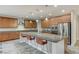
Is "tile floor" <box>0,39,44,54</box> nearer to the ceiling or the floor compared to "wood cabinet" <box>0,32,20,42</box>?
nearer to the floor

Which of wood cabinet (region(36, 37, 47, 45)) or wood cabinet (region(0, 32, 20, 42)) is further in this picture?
wood cabinet (region(36, 37, 47, 45))

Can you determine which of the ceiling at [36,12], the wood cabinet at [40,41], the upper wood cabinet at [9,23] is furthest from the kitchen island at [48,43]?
the ceiling at [36,12]

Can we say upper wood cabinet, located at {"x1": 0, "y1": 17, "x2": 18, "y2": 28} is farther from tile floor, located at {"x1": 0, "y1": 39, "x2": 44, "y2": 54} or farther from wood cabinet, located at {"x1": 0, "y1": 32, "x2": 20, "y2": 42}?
tile floor, located at {"x1": 0, "y1": 39, "x2": 44, "y2": 54}

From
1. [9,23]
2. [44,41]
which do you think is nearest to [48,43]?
[44,41]

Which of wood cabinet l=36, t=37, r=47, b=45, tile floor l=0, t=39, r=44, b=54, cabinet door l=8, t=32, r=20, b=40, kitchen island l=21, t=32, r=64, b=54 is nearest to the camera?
kitchen island l=21, t=32, r=64, b=54

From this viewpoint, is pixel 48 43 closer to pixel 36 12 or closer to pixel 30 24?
pixel 30 24

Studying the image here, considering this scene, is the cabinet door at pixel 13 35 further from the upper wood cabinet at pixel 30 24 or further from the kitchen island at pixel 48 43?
the upper wood cabinet at pixel 30 24

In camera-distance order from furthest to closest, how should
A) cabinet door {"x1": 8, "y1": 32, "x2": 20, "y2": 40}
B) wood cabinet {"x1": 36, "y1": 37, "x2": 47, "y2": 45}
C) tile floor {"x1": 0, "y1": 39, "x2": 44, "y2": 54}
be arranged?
wood cabinet {"x1": 36, "y1": 37, "x2": 47, "y2": 45}
cabinet door {"x1": 8, "y1": 32, "x2": 20, "y2": 40}
tile floor {"x1": 0, "y1": 39, "x2": 44, "y2": 54}

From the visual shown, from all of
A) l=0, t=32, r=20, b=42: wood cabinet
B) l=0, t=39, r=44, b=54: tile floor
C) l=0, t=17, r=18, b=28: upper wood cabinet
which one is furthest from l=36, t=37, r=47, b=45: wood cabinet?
l=0, t=17, r=18, b=28: upper wood cabinet
